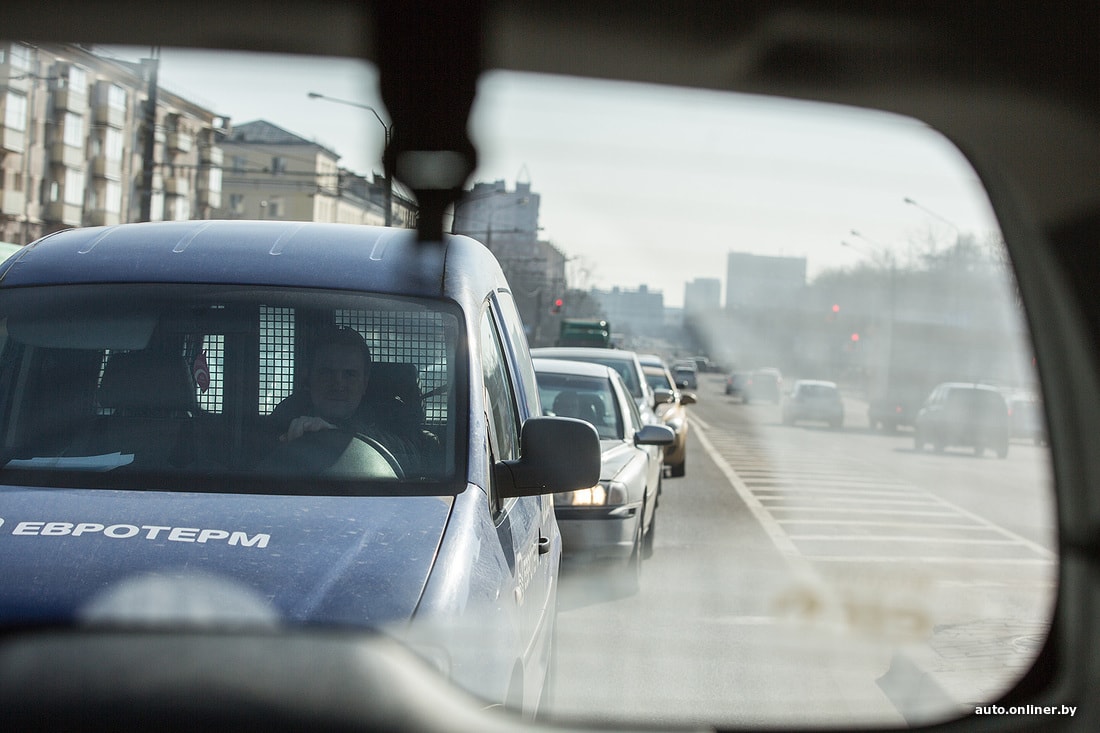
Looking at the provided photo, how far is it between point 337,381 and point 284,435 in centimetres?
21

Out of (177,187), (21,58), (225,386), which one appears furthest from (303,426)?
(177,187)

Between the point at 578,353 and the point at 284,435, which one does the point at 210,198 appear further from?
the point at 578,353

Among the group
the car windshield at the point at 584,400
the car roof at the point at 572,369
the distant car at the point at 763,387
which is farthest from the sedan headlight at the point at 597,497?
the distant car at the point at 763,387

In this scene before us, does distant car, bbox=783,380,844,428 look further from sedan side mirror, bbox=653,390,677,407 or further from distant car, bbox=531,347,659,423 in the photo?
distant car, bbox=531,347,659,423

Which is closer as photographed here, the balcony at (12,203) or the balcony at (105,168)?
the balcony at (12,203)

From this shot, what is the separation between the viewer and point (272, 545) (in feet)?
7.83

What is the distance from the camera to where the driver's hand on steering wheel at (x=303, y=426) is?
2938 mm

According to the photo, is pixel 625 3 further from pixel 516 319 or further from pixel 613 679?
pixel 613 679

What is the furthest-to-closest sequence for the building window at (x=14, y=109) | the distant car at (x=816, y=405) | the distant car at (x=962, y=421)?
the distant car at (x=816, y=405) < the distant car at (x=962, y=421) < the building window at (x=14, y=109)

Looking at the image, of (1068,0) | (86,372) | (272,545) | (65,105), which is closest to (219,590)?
(272,545)

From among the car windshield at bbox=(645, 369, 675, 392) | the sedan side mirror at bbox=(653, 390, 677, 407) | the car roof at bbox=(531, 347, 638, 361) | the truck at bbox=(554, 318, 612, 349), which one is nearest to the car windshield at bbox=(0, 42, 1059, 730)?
the car roof at bbox=(531, 347, 638, 361)

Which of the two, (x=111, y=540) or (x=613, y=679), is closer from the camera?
(x=111, y=540)

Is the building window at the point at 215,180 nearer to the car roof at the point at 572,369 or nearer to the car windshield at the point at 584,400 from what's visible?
the car windshield at the point at 584,400

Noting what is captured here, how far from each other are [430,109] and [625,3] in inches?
18.1
